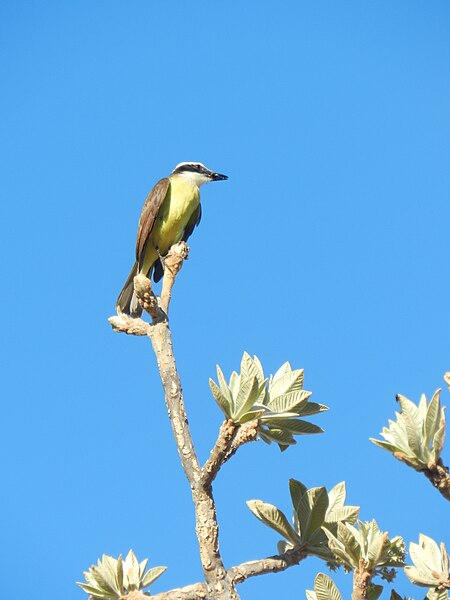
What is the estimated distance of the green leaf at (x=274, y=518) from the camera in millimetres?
3557

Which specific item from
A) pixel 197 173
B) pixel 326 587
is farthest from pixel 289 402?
pixel 197 173

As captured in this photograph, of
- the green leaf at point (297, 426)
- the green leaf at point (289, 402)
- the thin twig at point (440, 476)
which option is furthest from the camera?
the green leaf at point (297, 426)

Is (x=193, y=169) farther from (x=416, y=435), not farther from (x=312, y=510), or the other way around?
(x=416, y=435)

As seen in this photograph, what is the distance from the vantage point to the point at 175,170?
1079cm

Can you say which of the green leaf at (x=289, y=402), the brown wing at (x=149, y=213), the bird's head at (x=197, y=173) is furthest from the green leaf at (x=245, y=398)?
the bird's head at (x=197, y=173)

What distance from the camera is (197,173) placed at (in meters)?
10.6

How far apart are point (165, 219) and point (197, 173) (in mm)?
1225

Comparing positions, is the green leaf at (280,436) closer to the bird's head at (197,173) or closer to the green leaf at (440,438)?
the green leaf at (440,438)

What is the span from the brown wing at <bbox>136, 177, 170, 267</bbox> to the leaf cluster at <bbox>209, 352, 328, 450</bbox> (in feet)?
17.0

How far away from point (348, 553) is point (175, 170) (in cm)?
810

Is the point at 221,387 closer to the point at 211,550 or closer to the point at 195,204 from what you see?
the point at 211,550

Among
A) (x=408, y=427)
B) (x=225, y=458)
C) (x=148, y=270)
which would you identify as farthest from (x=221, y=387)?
(x=148, y=270)

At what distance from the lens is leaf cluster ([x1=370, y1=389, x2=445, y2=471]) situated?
314cm

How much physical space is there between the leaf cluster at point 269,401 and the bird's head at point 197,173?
6.76m
